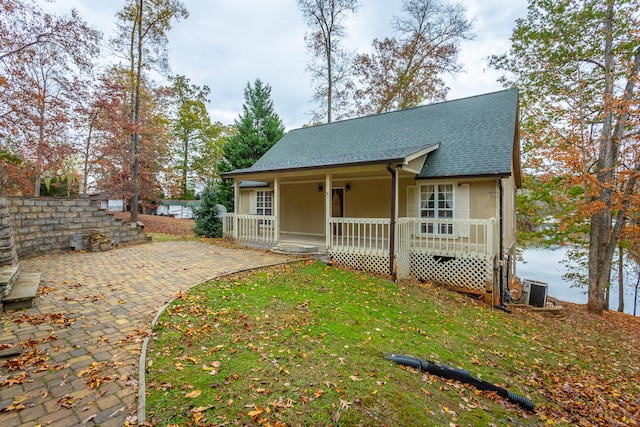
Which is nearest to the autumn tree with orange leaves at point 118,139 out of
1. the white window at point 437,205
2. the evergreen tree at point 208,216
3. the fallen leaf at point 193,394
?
the evergreen tree at point 208,216

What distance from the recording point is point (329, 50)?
68.0 ft

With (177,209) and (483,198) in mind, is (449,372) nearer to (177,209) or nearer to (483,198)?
(483,198)

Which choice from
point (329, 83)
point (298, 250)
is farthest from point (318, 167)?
point (329, 83)

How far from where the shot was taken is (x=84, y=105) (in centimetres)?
1360

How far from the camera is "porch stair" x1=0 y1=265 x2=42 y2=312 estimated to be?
14.3 ft

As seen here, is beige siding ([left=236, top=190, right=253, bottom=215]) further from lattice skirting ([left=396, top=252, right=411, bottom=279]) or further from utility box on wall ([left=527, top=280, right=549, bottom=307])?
utility box on wall ([left=527, top=280, right=549, bottom=307])

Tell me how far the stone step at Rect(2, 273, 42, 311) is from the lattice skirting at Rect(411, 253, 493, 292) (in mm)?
8686

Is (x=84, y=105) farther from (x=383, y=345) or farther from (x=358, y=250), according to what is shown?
(x=383, y=345)

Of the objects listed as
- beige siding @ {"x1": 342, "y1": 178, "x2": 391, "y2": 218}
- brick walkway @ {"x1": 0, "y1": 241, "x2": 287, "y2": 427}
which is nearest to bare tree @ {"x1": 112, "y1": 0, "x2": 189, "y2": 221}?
brick walkway @ {"x1": 0, "y1": 241, "x2": 287, "y2": 427}

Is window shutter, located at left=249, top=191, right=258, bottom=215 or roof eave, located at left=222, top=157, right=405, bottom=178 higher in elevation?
roof eave, located at left=222, top=157, right=405, bottom=178

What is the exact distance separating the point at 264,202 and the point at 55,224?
25.1 feet

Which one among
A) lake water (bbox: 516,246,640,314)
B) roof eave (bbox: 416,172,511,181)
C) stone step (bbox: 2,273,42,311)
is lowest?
lake water (bbox: 516,246,640,314)

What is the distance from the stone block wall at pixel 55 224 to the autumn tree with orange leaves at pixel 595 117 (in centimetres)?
1599

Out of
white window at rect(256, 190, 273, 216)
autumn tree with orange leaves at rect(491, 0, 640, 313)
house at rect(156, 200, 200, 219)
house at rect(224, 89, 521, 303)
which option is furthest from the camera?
house at rect(156, 200, 200, 219)
